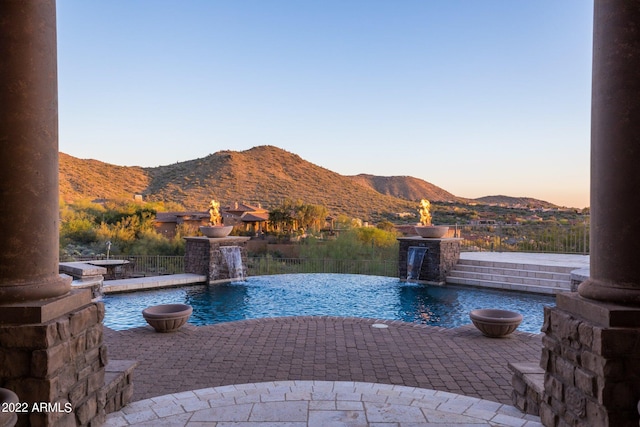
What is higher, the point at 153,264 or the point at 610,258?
the point at 610,258

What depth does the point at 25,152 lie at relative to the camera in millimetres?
2986

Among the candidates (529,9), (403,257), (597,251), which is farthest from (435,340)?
(529,9)

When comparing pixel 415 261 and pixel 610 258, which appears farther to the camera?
pixel 415 261

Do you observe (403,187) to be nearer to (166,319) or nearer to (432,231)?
(432,231)

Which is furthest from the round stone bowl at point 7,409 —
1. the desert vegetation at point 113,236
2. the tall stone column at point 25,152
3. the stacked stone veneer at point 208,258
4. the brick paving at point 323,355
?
the desert vegetation at point 113,236

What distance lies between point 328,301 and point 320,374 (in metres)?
6.38

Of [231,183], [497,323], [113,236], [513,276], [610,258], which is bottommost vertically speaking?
[513,276]

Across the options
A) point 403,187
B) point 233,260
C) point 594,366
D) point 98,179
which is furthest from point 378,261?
point 403,187

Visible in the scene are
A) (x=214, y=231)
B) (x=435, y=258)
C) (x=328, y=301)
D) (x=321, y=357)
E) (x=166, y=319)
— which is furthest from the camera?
(x=214, y=231)

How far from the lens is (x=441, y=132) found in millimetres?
27281

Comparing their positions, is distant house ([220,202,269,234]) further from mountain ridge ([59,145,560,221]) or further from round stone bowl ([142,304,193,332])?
round stone bowl ([142,304,193,332])

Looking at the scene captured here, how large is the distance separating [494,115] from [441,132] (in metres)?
5.74

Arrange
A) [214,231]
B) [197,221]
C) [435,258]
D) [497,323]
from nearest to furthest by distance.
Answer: [497,323]
[435,258]
[214,231]
[197,221]

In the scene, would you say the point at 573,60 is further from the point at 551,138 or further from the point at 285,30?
the point at 285,30
